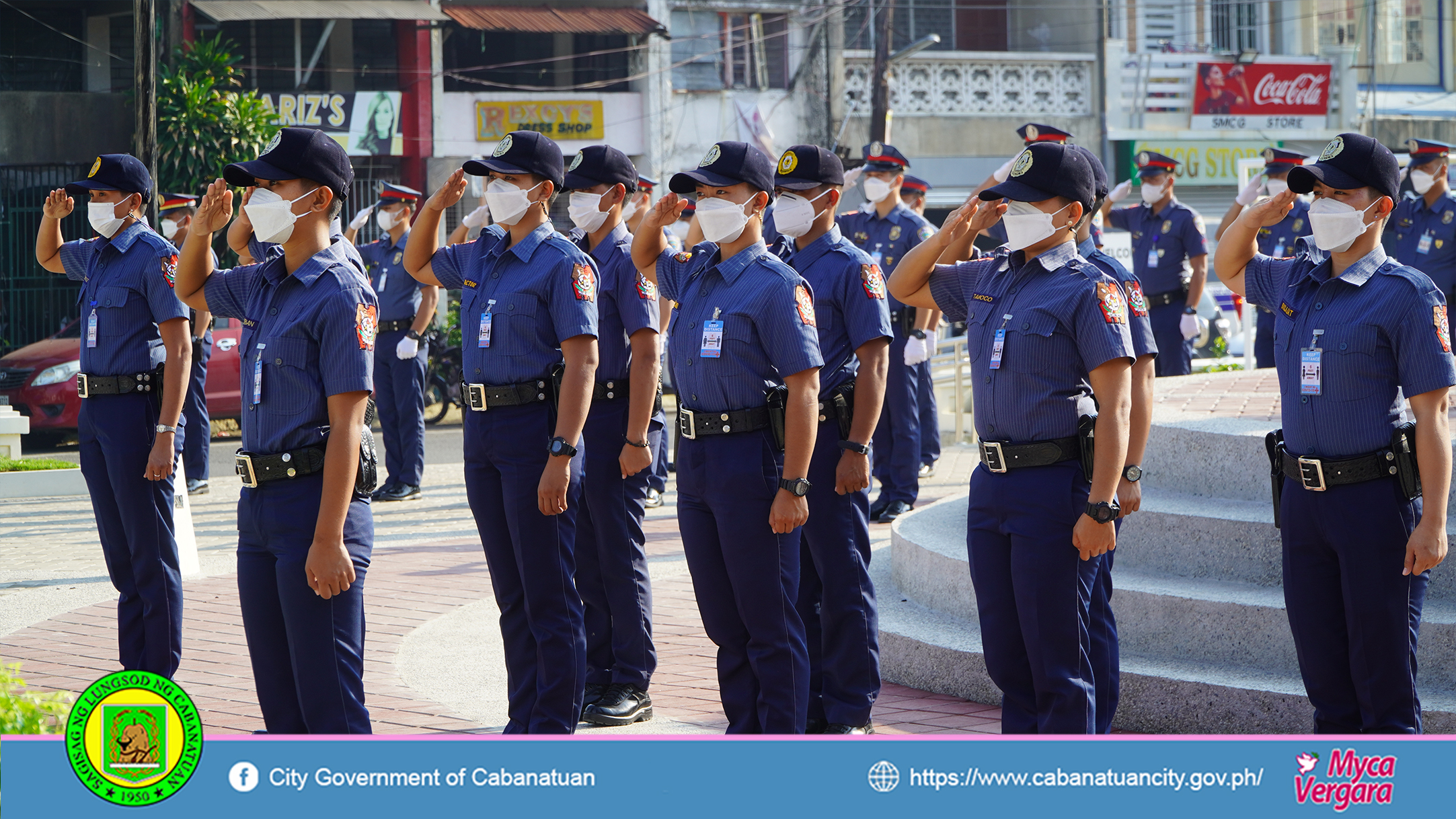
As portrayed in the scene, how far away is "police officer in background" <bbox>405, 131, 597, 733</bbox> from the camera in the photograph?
5.01 meters

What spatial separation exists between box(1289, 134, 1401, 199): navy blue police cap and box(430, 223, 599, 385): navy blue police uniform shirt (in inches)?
88.5

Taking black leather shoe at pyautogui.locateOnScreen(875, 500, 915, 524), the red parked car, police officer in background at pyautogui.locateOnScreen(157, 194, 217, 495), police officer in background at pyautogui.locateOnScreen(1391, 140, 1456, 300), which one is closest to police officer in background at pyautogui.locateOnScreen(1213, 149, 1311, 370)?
police officer in background at pyautogui.locateOnScreen(1391, 140, 1456, 300)

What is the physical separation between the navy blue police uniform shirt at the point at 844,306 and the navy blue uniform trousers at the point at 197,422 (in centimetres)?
650

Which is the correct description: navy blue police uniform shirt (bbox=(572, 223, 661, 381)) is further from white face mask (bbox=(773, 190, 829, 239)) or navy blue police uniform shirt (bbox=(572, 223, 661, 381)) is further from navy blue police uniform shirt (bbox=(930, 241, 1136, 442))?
navy blue police uniform shirt (bbox=(930, 241, 1136, 442))

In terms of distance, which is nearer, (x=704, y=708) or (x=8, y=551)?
(x=704, y=708)

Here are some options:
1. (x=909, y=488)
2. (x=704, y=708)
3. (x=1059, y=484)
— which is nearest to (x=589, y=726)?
(x=704, y=708)

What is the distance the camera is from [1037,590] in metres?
4.31

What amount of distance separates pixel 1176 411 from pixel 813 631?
9.62 feet

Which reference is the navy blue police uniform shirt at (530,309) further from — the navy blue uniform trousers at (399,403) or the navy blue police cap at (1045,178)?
the navy blue uniform trousers at (399,403)
